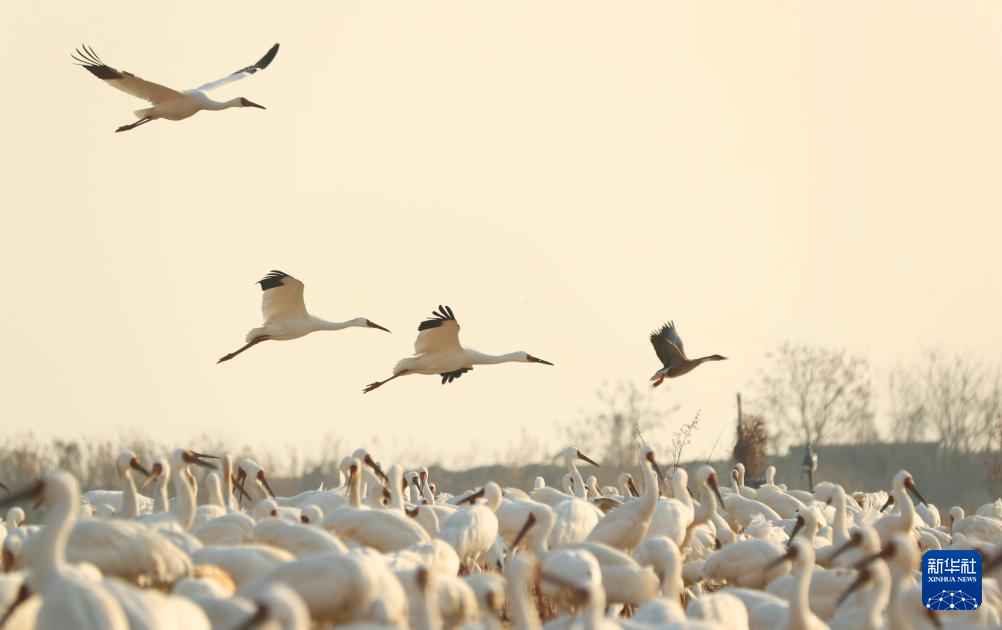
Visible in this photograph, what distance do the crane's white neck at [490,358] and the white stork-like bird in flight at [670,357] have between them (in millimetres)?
1677

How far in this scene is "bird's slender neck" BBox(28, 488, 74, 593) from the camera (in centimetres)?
854

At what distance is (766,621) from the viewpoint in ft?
34.5

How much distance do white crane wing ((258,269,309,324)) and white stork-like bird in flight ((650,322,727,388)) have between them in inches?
148

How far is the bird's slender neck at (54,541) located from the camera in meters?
8.54

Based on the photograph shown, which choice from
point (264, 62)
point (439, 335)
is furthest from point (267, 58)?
point (439, 335)

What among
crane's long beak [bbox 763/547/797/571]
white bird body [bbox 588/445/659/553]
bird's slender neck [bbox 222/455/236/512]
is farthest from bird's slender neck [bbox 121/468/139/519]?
crane's long beak [bbox 763/547/797/571]

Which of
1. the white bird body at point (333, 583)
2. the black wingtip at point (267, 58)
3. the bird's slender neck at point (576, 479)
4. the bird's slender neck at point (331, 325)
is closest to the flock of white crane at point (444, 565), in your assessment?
the white bird body at point (333, 583)

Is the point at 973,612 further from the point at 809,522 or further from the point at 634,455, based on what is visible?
the point at 634,455

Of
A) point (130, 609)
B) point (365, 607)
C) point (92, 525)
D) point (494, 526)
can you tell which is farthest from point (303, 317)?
point (130, 609)

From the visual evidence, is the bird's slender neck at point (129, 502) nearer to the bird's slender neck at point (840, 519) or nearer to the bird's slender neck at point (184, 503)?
the bird's slender neck at point (184, 503)

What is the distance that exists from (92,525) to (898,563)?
4583mm

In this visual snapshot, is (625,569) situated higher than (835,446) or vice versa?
(835,446)

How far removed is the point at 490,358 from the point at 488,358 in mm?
38

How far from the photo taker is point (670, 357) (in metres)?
19.6
